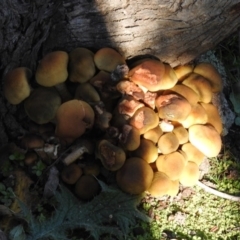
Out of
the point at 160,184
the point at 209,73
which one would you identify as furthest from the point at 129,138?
the point at 209,73

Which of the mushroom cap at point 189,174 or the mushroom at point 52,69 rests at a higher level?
the mushroom at point 52,69

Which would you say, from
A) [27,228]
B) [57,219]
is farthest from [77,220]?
[27,228]

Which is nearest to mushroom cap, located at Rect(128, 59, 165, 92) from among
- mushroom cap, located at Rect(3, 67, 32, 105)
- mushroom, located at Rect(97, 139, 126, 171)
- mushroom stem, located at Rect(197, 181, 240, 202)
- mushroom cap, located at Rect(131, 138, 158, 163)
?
mushroom cap, located at Rect(131, 138, 158, 163)

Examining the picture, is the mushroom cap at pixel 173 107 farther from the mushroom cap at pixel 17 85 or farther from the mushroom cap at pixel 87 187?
the mushroom cap at pixel 17 85

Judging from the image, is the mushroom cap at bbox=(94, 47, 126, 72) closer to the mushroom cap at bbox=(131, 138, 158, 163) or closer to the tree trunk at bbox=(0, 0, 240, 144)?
the tree trunk at bbox=(0, 0, 240, 144)

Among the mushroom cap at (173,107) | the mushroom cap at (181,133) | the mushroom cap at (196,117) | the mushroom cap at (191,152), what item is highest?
the mushroom cap at (173,107)

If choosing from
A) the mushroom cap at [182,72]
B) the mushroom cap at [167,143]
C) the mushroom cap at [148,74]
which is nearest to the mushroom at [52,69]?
the mushroom cap at [148,74]

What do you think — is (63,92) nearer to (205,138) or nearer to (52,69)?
(52,69)

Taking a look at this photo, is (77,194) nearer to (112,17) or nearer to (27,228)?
(27,228)
